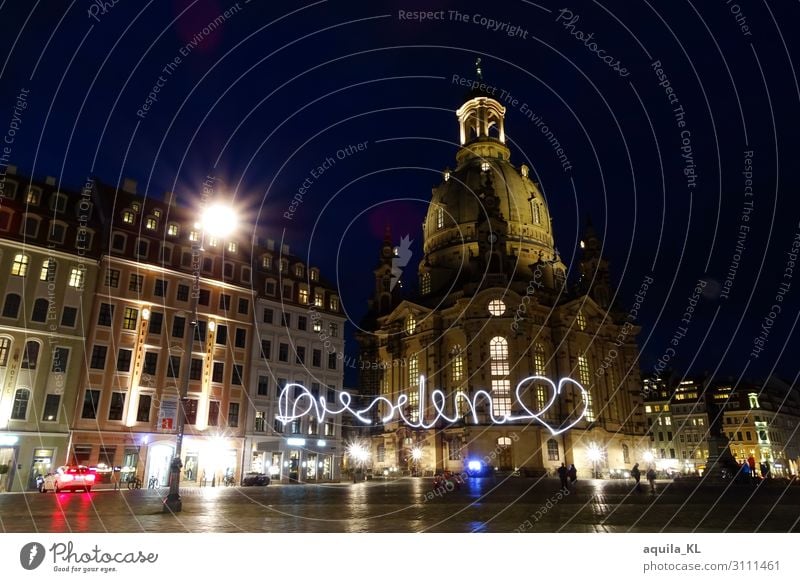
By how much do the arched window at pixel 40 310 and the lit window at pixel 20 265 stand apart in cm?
206

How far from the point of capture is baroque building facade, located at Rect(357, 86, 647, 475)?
62531 millimetres

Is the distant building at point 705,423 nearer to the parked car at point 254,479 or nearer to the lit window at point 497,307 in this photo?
the lit window at point 497,307

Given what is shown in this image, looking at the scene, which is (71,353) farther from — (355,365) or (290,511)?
(355,365)

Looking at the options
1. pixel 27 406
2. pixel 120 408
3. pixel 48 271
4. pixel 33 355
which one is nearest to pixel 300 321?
pixel 120 408

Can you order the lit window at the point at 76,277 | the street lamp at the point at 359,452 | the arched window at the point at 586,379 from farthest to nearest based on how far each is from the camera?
the street lamp at the point at 359,452, the arched window at the point at 586,379, the lit window at the point at 76,277

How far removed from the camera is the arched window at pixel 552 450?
61.5 meters

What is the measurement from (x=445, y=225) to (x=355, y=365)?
25.1 m

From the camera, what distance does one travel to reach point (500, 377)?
63750 mm

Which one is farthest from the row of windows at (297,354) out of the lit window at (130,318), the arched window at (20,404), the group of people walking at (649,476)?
the group of people walking at (649,476)

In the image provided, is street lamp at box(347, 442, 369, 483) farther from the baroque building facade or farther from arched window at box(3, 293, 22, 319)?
arched window at box(3, 293, 22, 319)

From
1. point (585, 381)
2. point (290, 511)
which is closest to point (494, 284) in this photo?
point (585, 381)

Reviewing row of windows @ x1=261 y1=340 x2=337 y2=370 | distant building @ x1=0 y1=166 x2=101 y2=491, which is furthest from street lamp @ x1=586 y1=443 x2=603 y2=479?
distant building @ x1=0 y1=166 x2=101 y2=491

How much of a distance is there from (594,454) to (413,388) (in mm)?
23736
